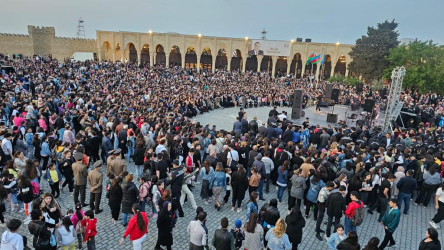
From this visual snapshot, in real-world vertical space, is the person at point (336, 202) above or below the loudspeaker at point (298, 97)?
below

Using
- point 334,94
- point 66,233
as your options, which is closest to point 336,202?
point 66,233

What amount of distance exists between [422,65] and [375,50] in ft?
30.0

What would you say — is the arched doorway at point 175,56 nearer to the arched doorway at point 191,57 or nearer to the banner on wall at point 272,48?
the arched doorway at point 191,57

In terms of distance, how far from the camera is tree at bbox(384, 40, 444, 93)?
27.6m

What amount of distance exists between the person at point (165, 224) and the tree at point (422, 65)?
97.4 ft

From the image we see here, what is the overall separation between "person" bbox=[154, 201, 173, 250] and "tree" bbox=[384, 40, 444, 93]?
29700mm

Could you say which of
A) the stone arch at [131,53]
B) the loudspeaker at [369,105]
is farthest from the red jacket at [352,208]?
the stone arch at [131,53]

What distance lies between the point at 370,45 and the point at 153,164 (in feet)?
129

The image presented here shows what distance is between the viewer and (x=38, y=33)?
46.9 m

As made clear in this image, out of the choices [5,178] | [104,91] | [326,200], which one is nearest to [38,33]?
[104,91]

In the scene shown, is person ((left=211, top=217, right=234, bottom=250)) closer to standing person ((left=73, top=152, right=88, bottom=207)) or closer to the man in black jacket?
the man in black jacket

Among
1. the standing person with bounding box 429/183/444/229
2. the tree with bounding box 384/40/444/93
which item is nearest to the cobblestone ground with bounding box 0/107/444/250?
the standing person with bounding box 429/183/444/229

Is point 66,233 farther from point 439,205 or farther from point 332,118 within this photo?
point 332,118

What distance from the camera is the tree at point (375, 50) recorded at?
Answer: 124ft
